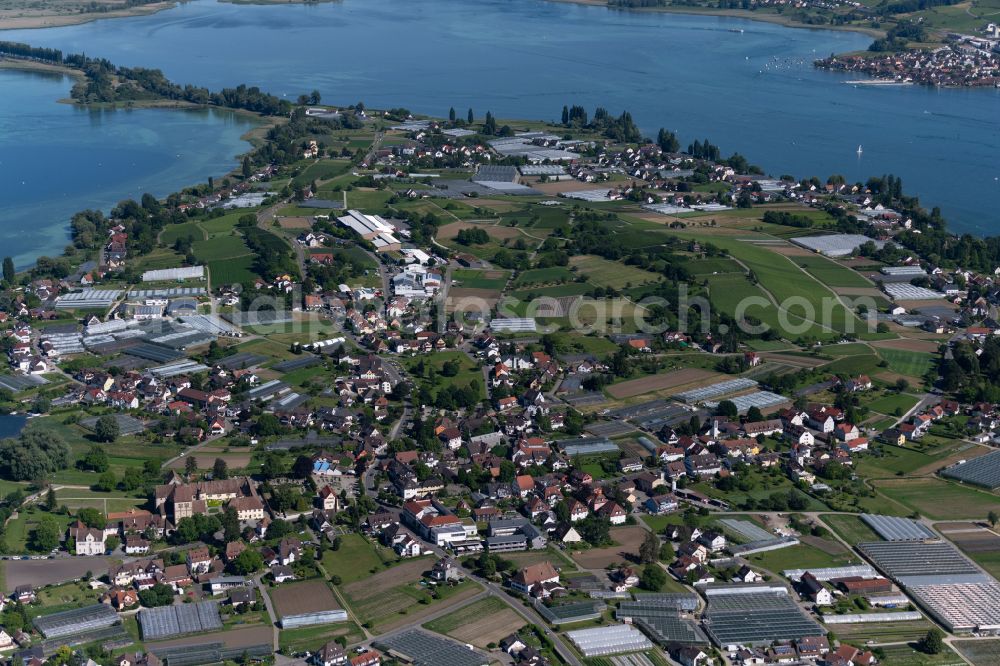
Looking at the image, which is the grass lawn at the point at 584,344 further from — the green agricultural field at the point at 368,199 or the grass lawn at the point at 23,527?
the green agricultural field at the point at 368,199

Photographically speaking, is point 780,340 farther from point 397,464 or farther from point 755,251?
point 397,464

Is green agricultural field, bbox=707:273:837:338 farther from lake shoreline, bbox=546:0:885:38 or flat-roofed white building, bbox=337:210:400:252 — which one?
lake shoreline, bbox=546:0:885:38

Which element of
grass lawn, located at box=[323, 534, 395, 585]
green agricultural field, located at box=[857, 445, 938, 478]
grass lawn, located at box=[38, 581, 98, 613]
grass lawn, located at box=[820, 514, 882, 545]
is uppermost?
green agricultural field, located at box=[857, 445, 938, 478]

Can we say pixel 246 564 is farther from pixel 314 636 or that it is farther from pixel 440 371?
pixel 440 371

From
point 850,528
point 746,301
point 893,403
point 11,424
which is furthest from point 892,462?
point 11,424

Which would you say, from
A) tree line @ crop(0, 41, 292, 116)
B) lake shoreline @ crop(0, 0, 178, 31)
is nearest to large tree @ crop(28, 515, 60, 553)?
tree line @ crop(0, 41, 292, 116)

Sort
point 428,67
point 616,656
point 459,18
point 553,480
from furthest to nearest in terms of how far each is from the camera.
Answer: point 459,18
point 428,67
point 553,480
point 616,656

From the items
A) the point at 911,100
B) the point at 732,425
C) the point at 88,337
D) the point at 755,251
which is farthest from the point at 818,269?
the point at 911,100
